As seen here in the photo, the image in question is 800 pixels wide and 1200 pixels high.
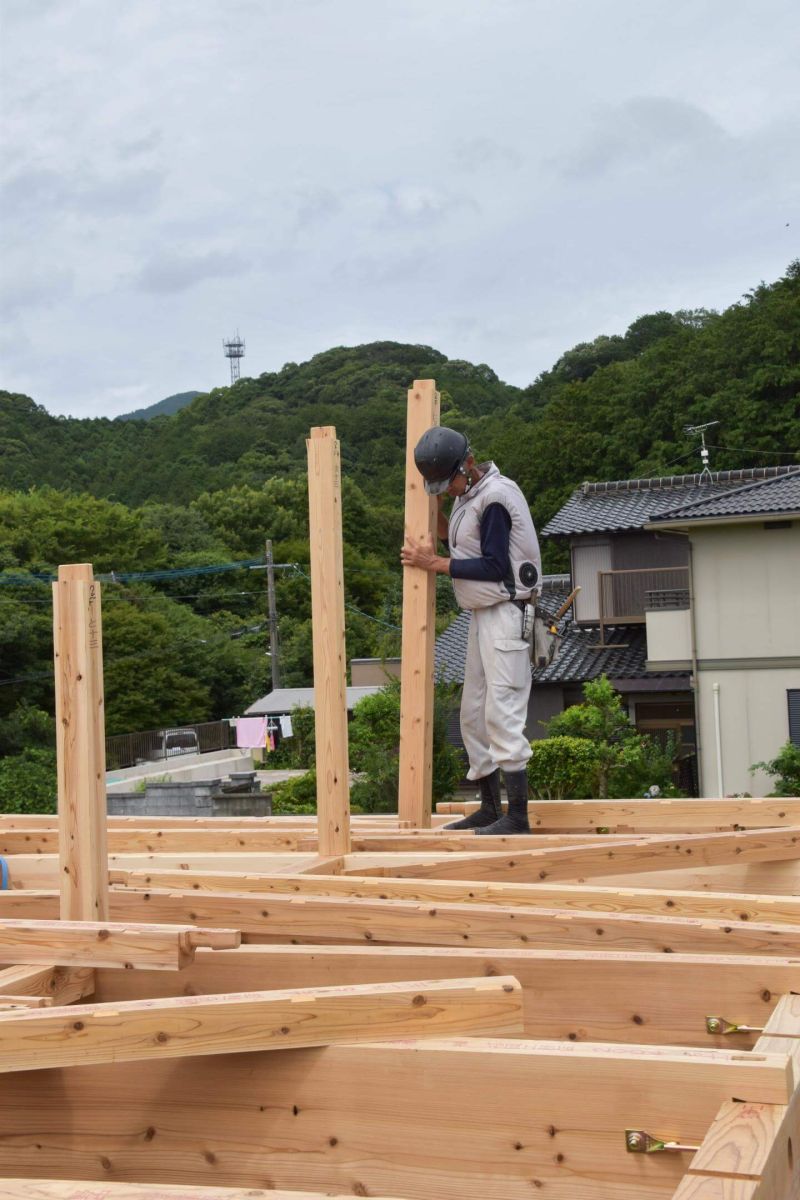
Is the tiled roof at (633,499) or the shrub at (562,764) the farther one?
the tiled roof at (633,499)

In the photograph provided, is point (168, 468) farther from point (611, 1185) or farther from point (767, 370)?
point (611, 1185)

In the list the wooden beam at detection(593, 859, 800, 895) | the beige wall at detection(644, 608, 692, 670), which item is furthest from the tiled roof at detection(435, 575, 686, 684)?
the wooden beam at detection(593, 859, 800, 895)

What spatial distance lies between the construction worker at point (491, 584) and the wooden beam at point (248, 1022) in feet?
6.89

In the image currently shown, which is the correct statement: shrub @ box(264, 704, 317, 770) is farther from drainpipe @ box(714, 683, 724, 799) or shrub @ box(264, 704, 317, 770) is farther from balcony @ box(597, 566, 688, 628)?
drainpipe @ box(714, 683, 724, 799)

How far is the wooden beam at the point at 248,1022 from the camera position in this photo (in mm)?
2234

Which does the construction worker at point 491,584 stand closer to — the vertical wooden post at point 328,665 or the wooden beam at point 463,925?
the vertical wooden post at point 328,665

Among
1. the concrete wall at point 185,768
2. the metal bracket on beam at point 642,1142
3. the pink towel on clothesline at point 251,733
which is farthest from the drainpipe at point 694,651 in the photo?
the metal bracket on beam at point 642,1142

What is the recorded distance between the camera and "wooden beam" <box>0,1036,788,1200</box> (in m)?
2.07

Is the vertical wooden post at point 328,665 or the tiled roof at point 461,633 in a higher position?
the tiled roof at point 461,633

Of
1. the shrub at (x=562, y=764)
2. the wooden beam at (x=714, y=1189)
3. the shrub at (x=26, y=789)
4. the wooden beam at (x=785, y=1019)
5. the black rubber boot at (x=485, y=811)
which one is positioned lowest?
the shrub at (x=26, y=789)

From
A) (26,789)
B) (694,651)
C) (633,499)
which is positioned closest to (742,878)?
(694,651)

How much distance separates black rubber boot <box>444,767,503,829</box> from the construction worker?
0.02 m

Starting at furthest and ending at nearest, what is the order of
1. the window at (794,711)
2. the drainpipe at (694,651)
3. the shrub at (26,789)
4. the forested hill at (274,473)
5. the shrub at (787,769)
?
the forested hill at (274,473) → the shrub at (26,789) → the drainpipe at (694,651) → the window at (794,711) → the shrub at (787,769)

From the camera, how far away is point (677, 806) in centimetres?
462
